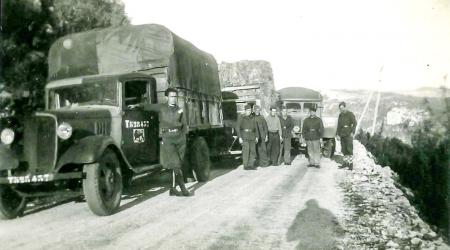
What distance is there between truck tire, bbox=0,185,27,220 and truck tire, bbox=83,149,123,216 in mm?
1155

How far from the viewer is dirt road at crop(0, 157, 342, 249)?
469 centimetres

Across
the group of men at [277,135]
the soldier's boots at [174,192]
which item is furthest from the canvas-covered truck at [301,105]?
the soldier's boots at [174,192]

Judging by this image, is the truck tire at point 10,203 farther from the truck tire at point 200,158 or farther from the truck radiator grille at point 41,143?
the truck tire at point 200,158

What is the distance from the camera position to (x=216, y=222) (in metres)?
5.59

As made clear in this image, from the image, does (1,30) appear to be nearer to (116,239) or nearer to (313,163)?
(313,163)

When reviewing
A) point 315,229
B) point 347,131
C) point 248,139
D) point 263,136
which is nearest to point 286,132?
point 263,136

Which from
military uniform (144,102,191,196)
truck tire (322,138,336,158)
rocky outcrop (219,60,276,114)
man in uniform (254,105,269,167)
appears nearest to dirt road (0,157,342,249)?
military uniform (144,102,191,196)

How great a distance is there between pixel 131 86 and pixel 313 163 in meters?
6.74

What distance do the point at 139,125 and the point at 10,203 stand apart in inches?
88.4

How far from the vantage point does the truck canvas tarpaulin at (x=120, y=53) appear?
8.84m

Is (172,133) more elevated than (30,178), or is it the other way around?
(172,133)

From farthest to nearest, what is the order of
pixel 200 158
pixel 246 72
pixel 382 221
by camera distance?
pixel 246 72
pixel 200 158
pixel 382 221

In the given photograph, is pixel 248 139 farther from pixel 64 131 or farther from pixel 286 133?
pixel 64 131

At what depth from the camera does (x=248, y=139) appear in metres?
12.3
